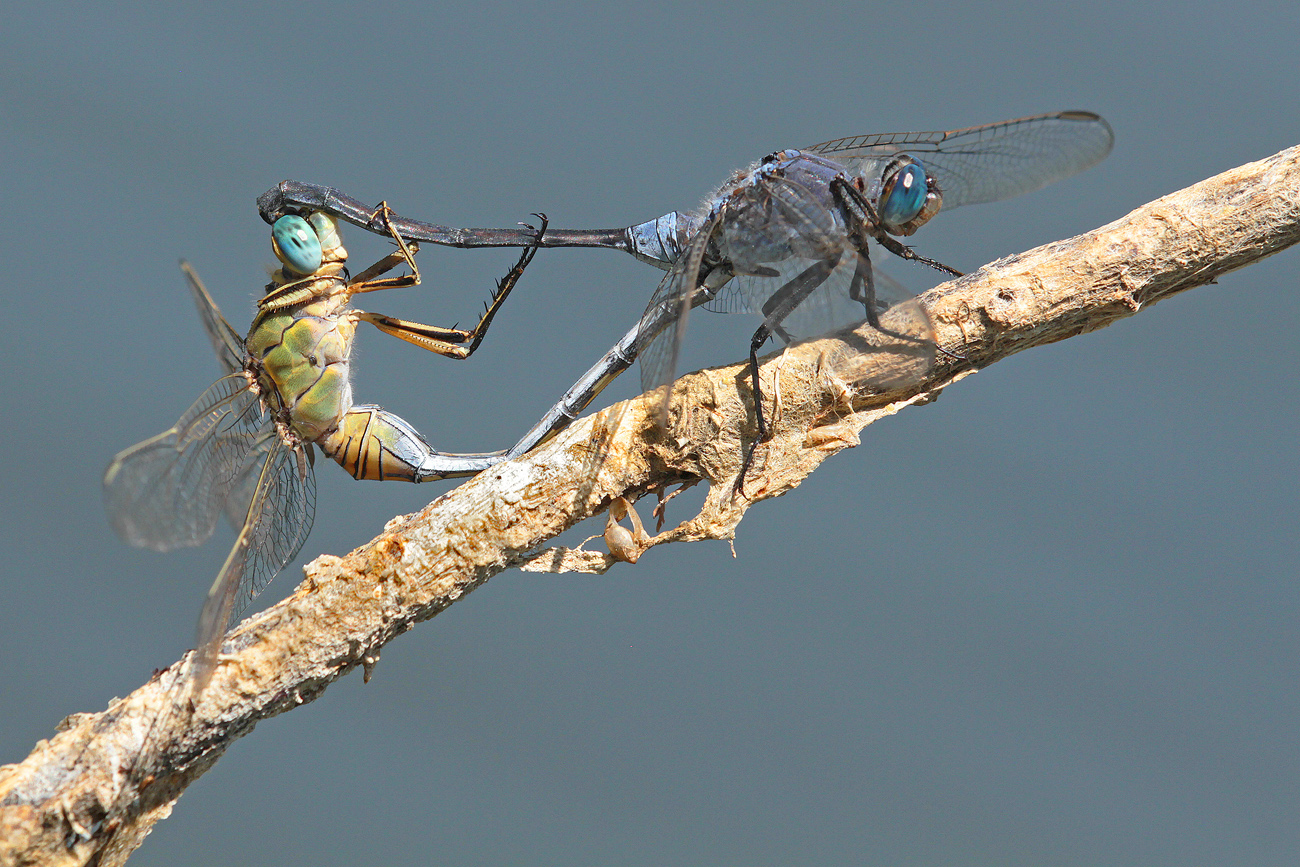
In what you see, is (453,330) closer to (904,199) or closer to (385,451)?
(385,451)

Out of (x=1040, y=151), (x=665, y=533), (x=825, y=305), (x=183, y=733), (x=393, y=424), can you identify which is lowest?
(x=183, y=733)

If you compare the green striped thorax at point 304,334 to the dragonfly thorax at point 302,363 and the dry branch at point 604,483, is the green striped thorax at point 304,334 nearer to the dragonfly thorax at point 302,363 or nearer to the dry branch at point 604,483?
the dragonfly thorax at point 302,363

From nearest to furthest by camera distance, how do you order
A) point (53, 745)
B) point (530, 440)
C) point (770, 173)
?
point (53, 745), point (770, 173), point (530, 440)

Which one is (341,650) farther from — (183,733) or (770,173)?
(770,173)

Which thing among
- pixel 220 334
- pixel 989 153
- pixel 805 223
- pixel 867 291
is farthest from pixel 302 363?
pixel 989 153

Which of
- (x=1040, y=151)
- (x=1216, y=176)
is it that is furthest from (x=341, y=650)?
(x=1216, y=176)

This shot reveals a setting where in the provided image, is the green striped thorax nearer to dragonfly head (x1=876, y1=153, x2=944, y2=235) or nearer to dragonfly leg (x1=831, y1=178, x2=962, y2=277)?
dragonfly leg (x1=831, y1=178, x2=962, y2=277)

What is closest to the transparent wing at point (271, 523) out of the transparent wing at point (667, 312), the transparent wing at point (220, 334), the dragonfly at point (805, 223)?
the transparent wing at point (220, 334)
